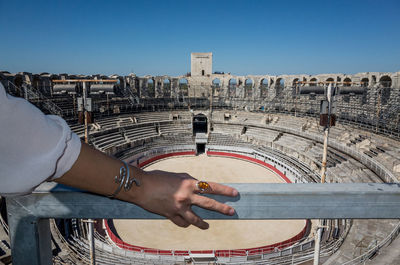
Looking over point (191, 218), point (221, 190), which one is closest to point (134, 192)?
point (191, 218)

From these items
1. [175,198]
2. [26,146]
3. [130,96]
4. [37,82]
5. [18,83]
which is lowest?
[175,198]

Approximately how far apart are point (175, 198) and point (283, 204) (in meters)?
0.61

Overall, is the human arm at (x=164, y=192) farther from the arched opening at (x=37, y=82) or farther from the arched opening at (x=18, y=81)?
the arched opening at (x=37, y=82)

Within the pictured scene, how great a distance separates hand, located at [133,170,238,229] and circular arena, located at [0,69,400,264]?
28.9 ft

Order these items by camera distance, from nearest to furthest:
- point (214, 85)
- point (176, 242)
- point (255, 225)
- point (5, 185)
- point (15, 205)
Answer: point (5, 185) < point (15, 205) < point (176, 242) < point (255, 225) < point (214, 85)

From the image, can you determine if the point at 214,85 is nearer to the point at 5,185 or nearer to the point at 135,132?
the point at 135,132

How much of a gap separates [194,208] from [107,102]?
97.5 ft

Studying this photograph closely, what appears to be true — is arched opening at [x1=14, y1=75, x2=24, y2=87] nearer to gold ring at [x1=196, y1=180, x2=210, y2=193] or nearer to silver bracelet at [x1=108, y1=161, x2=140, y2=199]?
silver bracelet at [x1=108, y1=161, x2=140, y2=199]

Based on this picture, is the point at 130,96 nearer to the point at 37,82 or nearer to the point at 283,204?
the point at 37,82

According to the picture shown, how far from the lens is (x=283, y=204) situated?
1452 millimetres

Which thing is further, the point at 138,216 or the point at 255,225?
the point at 255,225

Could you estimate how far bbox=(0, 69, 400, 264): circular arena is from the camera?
1011cm

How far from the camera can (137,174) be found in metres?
1.38

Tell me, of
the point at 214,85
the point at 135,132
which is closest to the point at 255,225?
the point at 135,132
